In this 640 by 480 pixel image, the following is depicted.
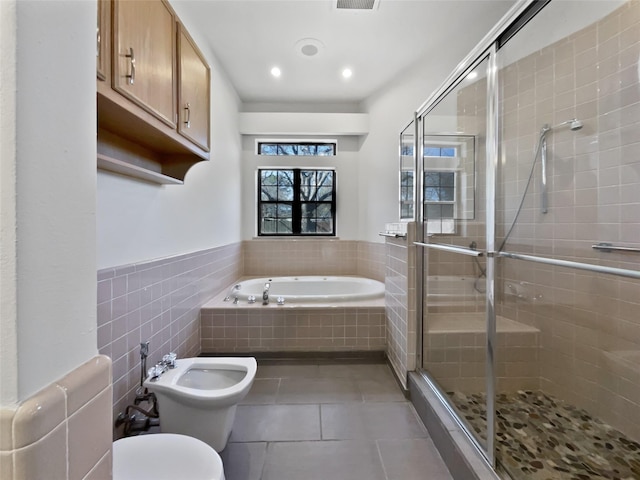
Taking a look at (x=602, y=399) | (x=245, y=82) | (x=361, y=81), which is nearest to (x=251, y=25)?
(x=245, y=82)

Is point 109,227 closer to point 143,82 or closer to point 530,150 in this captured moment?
point 143,82

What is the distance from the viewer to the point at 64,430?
0.37 meters

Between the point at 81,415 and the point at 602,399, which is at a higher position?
the point at 81,415

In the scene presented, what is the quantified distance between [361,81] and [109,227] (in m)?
3.03

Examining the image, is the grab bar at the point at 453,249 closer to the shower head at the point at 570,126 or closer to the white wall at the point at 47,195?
the shower head at the point at 570,126

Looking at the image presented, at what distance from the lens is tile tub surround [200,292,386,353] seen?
8.51 feet

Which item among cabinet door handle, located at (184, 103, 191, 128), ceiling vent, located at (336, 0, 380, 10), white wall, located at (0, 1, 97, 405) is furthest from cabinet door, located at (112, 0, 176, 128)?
ceiling vent, located at (336, 0, 380, 10)

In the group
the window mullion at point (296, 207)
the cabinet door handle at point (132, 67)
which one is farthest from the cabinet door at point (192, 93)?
the window mullion at point (296, 207)

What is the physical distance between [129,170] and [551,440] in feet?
8.56

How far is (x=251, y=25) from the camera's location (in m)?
2.50

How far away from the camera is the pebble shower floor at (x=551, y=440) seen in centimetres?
143

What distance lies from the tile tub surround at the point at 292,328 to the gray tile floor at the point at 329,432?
0.26 m

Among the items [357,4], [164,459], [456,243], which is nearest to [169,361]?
[164,459]

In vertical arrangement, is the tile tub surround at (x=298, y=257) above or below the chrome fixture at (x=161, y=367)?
above
